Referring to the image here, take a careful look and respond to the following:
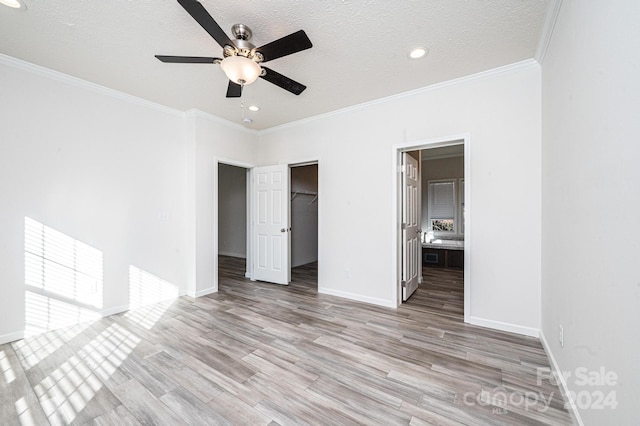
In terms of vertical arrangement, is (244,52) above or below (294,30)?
below

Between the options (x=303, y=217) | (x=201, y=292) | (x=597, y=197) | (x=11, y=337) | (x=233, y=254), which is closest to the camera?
(x=597, y=197)

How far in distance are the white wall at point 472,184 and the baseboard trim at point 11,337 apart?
132 inches

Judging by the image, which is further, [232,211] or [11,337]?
[232,211]

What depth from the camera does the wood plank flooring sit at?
5.51ft

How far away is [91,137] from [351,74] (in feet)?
10.2

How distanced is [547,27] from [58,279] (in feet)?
16.9

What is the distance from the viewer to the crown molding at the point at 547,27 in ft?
6.15

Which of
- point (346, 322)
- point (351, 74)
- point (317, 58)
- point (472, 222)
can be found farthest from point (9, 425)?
point (472, 222)

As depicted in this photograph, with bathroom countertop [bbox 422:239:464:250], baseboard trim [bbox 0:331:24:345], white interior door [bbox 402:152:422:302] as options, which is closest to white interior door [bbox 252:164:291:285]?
white interior door [bbox 402:152:422:302]

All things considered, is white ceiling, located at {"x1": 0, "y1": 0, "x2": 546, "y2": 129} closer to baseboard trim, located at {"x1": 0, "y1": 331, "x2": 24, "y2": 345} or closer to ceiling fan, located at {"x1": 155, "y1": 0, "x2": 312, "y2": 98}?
ceiling fan, located at {"x1": 155, "y1": 0, "x2": 312, "y2": 98}

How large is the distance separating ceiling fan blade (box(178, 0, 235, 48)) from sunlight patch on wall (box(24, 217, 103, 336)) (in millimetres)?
2745

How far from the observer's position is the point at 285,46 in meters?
1.93

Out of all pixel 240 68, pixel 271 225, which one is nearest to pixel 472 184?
pixel 240 68

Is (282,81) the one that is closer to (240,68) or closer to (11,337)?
(240,68)
